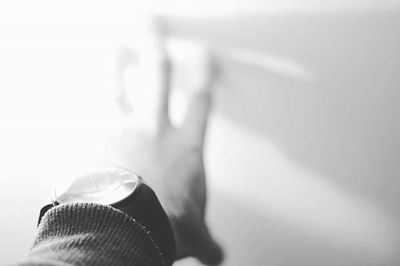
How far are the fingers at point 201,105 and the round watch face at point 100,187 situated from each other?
0.14m

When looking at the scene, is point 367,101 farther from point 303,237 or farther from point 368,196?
point 303,237

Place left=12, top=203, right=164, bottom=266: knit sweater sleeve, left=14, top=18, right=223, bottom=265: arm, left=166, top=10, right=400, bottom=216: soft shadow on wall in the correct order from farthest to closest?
left=14, top=18, right=223, bottom=265: arm → left=166, top=10, right=400, bottom=216: soft shadow on wall → left=12, top=203, right=164, bottom=266: knit sweater sleeve

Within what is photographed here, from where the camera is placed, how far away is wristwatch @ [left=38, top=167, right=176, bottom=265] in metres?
0.69

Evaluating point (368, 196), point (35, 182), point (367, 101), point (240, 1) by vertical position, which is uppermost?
point (240, 1)

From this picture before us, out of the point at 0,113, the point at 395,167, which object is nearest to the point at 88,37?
the point at 0,113

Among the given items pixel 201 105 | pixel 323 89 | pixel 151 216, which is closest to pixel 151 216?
pixel 151 216

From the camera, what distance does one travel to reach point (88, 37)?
2.54ft

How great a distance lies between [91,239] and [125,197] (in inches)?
7.3

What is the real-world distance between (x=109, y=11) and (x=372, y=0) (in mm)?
432

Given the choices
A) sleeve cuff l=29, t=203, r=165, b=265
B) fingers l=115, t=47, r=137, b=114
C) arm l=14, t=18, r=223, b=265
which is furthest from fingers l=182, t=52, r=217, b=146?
sleeve cuff l=29, t=203, r=165, b=265

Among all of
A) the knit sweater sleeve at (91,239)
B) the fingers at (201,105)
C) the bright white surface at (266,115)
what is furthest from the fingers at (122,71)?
the knit sweater sleeve at (91,239)

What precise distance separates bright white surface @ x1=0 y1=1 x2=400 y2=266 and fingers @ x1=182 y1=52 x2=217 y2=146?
21mm

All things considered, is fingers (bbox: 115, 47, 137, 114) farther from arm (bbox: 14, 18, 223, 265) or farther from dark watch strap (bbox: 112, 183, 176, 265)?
dark watch strap (bbox: 112, 183, 176, 265)

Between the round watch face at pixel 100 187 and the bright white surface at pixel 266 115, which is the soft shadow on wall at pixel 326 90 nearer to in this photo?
the bright white surface at pixel 266 115
